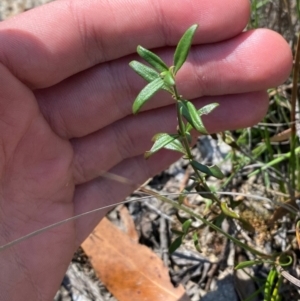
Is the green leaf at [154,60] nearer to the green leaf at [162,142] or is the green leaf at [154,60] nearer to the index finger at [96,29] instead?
the green leaf at [162,142]

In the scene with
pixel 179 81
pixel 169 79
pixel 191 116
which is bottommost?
pixel 179 81

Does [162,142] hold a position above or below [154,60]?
below

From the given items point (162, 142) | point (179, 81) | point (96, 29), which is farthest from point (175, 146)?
point (96, 29)

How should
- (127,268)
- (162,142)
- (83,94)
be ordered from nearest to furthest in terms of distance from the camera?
(162,142), (83,94), (127,268)

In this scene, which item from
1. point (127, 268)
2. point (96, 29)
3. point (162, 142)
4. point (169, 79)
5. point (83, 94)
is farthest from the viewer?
point (127, 268)

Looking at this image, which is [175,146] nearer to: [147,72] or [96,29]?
[147,72]

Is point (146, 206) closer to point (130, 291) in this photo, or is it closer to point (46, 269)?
point (130, 291)

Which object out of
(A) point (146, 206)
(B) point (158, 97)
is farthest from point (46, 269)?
(B) point (158, 97)
